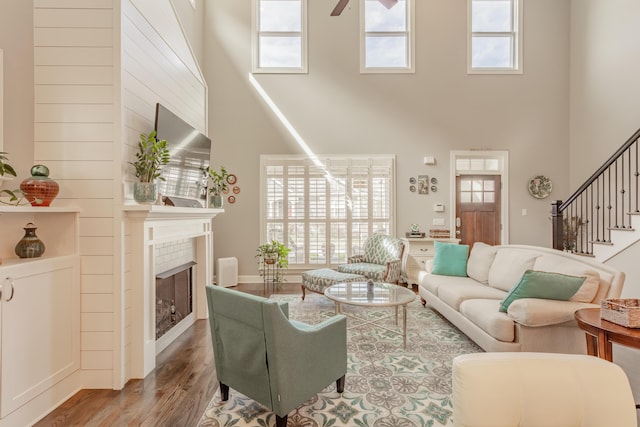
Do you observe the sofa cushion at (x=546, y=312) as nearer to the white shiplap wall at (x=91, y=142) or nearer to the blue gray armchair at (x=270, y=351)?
Answer: the blue gray armchair at (x=270, y=351)

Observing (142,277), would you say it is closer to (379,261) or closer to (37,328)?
(37,328)

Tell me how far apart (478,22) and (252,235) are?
5.98 meters

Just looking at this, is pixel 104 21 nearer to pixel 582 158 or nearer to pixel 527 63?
pixel 527 63

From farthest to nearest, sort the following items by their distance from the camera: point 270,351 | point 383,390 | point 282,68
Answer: point 282,68, point 383,390, point 270,351

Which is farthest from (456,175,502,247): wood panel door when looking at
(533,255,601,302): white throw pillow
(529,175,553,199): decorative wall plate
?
(533,255,601,302): white throw pillow

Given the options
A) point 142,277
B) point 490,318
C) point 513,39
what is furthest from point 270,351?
point 513,39

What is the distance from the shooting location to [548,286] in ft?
8.70

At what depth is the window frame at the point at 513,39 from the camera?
6.16 metres

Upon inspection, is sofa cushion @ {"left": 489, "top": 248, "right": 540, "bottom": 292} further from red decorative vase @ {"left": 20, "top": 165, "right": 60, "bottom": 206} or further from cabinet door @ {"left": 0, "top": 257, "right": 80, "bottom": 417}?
red decorative vase @ {"left": 20, "top": 165, "right": 60, "bottom": 206}

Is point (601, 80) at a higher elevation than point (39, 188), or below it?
higher

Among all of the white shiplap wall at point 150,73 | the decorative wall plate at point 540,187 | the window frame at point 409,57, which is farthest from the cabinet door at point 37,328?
the decorative wall plate at point 540,187

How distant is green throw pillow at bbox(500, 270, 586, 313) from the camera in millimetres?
2614

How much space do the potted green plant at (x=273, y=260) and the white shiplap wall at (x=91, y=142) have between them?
3137 mm

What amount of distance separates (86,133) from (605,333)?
3793 mm
